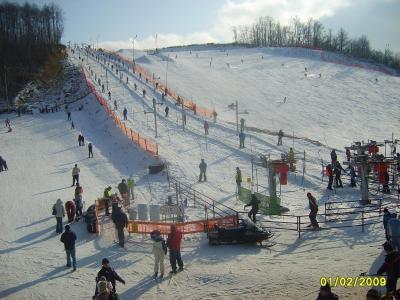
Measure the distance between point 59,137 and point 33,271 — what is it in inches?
936

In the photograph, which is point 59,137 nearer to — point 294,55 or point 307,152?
point 307,152

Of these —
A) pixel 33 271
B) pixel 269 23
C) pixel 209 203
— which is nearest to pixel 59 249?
pixel 33 271

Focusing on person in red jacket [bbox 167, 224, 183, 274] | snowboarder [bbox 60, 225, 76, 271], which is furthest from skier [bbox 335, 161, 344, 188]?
snowboarder [bbox 60, 225, 76, 271]

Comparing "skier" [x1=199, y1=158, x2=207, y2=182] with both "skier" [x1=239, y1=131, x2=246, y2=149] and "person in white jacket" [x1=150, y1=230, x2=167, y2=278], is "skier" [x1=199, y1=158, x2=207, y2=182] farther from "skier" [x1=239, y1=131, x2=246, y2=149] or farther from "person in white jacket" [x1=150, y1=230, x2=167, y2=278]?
"person in white jacket" [x1=150, y1=230, x2=167, y2=278]

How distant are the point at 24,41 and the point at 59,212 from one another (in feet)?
254

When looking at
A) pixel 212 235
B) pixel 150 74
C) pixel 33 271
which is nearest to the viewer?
pixel 33 271

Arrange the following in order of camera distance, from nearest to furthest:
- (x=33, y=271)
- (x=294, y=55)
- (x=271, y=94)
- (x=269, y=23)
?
(x=33, y=271) → (x=271, y=94) → (x=294, y=55) → (x=269, y=23)

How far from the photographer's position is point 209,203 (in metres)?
19.0

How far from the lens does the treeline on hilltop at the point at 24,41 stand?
2542 inches

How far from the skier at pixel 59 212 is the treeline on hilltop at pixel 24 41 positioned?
47.9 metres

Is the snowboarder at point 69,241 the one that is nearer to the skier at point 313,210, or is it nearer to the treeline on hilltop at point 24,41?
the skier at point 313,210

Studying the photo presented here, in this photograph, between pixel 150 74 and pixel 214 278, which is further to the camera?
pixel 150 74

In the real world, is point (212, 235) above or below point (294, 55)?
below

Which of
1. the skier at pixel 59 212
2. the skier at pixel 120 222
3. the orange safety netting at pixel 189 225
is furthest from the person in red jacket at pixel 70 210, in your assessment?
the skier at pixel 120 222
